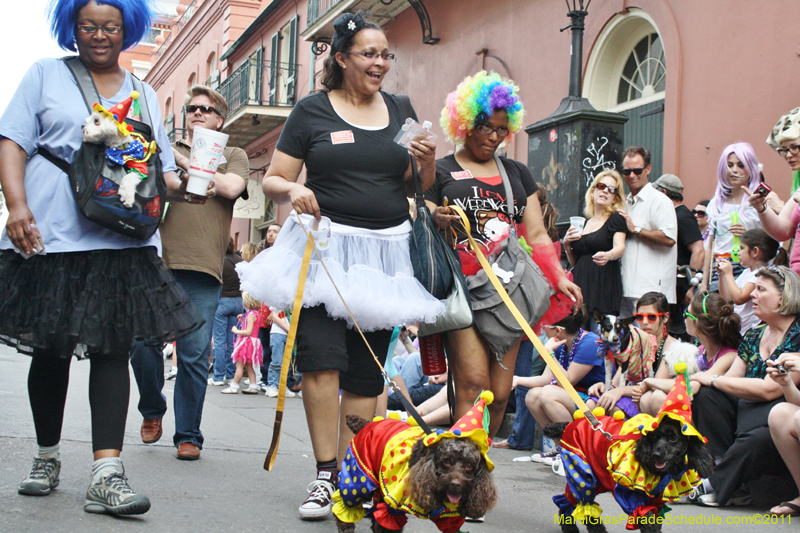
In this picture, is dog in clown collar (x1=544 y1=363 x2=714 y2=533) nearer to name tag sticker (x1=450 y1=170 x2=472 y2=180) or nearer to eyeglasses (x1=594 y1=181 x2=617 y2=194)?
name tag sticker (x1=450 y1=170 x2=472 y2=180)

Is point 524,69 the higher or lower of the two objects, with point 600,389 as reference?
higher

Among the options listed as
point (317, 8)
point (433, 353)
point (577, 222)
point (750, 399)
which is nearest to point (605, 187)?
point (577, 222)

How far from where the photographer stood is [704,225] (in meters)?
7.66

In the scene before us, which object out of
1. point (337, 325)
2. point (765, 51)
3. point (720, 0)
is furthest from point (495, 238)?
point (720, 0)

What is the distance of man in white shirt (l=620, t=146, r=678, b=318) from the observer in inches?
258

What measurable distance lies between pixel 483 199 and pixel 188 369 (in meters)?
1.93

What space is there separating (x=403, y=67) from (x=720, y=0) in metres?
8.94

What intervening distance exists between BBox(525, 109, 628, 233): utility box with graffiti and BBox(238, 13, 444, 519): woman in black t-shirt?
4.73 metres

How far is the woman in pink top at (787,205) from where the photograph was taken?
17.4 feet

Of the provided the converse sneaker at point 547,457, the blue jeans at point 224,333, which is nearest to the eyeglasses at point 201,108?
the converse sneaker at point 547,457

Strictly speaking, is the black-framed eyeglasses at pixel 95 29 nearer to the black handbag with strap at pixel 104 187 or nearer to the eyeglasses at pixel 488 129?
the black handbag with strap at pixel 104 187

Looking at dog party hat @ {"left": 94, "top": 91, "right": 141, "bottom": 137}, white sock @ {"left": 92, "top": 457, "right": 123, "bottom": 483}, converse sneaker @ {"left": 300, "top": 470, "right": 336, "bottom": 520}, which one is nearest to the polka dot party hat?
converse sneaker @ {"left": 300, "top": 470, "right": 336, "bottom": 520}

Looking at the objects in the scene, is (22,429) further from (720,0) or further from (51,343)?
(720,0)

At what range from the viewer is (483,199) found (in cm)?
408
